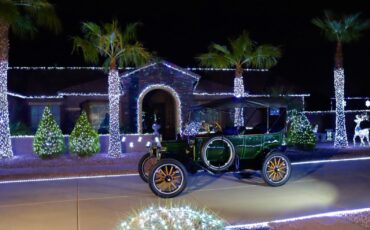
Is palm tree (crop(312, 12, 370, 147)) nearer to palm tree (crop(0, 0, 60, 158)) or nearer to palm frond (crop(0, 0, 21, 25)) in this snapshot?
palm tree (crop(0, 0, 60, 158))

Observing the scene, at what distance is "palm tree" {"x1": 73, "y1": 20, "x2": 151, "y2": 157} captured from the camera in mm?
17797

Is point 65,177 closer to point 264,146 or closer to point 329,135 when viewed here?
point 264,146

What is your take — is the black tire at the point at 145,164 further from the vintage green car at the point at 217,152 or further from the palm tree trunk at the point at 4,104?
the palm tree trunk at the point at 4,104

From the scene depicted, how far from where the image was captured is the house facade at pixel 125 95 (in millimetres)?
22953

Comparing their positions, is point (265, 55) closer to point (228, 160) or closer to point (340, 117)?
point (340, 117)

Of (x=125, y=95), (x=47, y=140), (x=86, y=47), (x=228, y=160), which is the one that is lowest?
(x=228, y=160)

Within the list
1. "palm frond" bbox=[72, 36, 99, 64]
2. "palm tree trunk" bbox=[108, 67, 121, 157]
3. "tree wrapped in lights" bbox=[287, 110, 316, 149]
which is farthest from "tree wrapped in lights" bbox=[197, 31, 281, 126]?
"palm frond" bbox=[72, 36, 99, 64]

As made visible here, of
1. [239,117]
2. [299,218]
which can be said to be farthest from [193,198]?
[239,117]

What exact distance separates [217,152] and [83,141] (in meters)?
8.98

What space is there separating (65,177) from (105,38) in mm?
7083

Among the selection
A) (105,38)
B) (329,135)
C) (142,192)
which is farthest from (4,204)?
(329,135)

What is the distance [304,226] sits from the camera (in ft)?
22.1

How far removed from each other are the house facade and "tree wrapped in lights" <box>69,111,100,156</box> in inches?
144

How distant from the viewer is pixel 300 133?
19.7 meters
